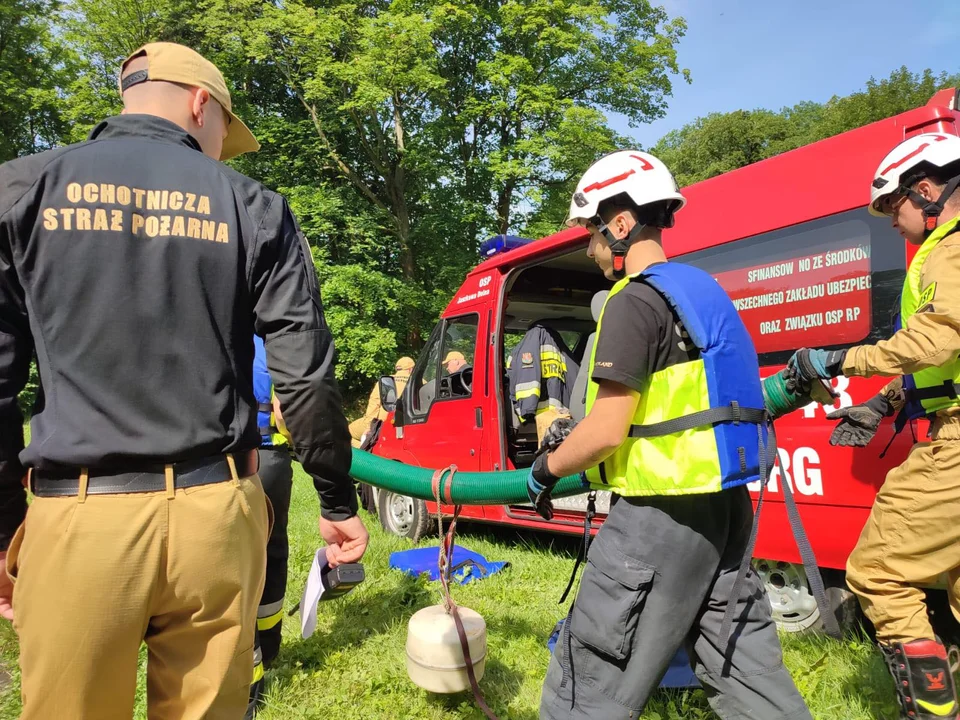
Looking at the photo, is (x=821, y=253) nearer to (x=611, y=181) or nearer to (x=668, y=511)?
(x=611, y=181)

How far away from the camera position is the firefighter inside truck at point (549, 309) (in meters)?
5.80

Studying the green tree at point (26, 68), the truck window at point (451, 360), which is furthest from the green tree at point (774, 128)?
the truck window at point (451, 360)

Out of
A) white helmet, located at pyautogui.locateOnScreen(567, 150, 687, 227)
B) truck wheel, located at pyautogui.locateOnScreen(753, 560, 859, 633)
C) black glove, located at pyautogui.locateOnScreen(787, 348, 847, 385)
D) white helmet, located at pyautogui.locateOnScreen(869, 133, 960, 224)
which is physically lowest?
truck wheel, located at pyautogui.locateOnScreen(753, 560, 859, 633)

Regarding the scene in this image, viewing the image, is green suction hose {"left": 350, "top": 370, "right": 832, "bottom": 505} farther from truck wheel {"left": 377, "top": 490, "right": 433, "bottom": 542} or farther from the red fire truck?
truck wheel {"left": 377, "top": 490, "right": 433, "bottom": 542}

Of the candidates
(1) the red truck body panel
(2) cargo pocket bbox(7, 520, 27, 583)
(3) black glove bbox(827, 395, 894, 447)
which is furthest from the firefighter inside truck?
(2) cargo pocket bbox(7, 520, 27, 583)

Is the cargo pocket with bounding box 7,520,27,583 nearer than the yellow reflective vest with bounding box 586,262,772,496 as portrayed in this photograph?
Yes

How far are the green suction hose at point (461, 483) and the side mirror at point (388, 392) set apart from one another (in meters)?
2.69

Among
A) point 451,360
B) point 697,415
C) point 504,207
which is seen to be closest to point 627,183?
point 697,415

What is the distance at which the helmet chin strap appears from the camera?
6.80 ft

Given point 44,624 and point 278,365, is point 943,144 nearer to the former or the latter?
point 278,365

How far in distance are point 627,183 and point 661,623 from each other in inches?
49.6

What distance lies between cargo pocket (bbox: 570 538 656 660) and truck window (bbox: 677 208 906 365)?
206 centimetres

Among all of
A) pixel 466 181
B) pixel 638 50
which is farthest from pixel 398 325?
pixel 638 50

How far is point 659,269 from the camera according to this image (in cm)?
190
